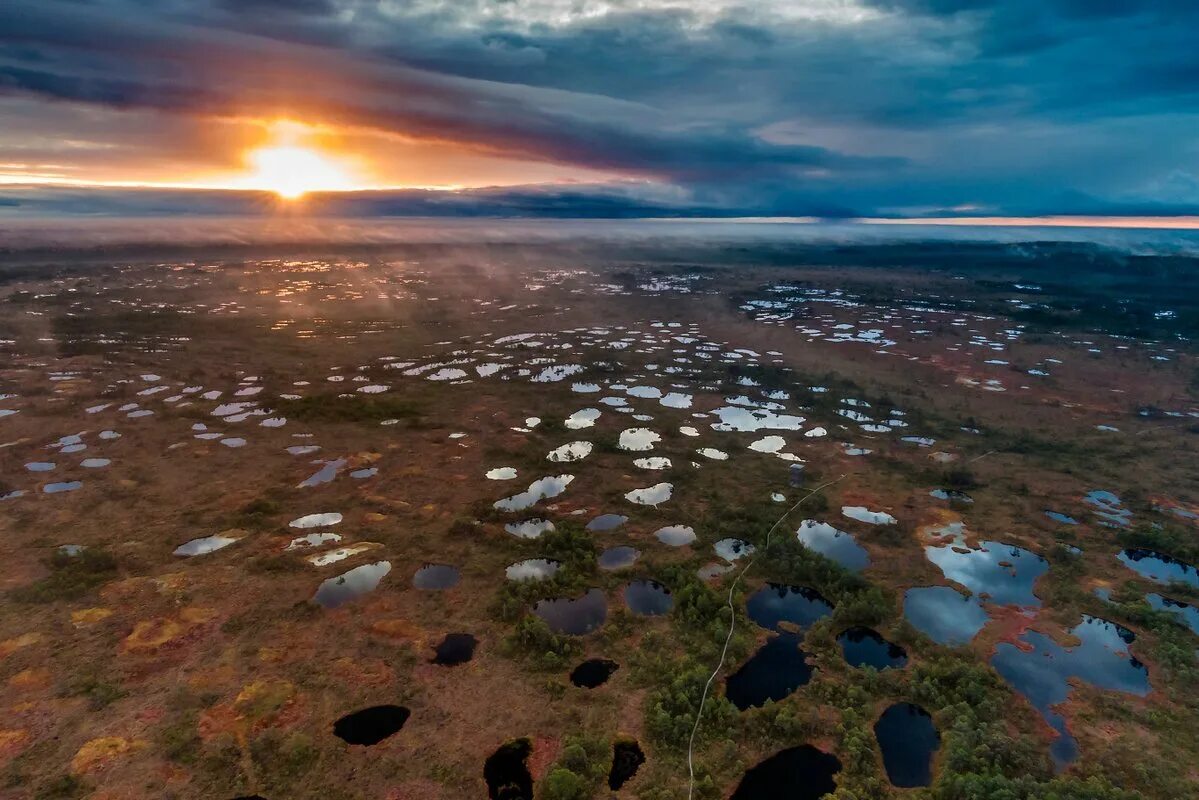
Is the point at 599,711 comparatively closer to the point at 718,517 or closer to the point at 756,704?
the point at 756,704

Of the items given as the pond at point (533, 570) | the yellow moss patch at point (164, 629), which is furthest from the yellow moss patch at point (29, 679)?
the pond at point (533, 570)

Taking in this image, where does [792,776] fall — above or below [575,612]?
below

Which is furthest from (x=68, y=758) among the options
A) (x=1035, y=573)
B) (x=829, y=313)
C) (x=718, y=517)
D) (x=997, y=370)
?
(x=829, y=313)

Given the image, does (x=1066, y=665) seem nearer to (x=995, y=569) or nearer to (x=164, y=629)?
(x=995, y=569)

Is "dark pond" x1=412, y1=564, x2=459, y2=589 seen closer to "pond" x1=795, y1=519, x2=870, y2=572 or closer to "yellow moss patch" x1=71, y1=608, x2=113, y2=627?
"yellow moss patch" x1=71, y1=608, x2=113, y2=627

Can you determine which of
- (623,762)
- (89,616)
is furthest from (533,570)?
(89,616)

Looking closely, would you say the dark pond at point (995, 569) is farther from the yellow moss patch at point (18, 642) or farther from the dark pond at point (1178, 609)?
the yellow moss patch at point (18, 642)

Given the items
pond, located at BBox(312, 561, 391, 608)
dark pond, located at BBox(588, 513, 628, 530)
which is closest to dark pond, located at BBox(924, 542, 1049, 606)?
dark pond, located at BBox(588, 513, 628, 530)
